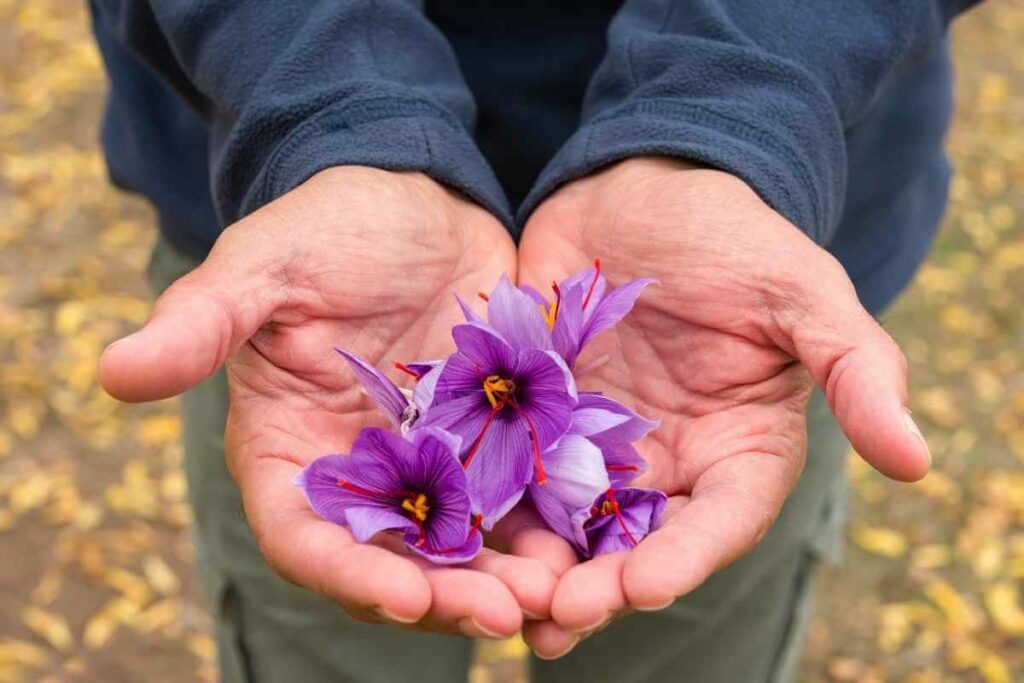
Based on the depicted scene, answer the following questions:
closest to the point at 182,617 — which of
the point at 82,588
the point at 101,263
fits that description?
the point at 82,588

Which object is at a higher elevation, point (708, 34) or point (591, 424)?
point (708, 34)

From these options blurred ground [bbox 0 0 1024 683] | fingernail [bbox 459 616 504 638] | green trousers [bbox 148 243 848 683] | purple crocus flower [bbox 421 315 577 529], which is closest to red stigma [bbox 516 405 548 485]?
purple crocus flower [bbox 421 315 577 529]

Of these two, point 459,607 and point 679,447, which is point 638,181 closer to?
point 679,447

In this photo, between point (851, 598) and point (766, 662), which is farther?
point (851, 598)

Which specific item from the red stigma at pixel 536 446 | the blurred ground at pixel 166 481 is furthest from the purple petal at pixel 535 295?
the blurred ground at pixel 166 481

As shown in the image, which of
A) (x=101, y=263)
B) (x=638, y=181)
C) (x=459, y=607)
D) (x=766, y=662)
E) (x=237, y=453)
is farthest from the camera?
(x=101, y=263)

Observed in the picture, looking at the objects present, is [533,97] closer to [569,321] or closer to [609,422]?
[569,321]

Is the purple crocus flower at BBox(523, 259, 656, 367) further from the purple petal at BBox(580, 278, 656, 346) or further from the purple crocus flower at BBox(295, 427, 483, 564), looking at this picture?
the purple crocus flower at BBox(295, 427, 483, 564)
